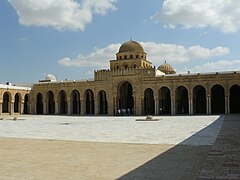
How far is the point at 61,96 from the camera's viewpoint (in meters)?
41.5

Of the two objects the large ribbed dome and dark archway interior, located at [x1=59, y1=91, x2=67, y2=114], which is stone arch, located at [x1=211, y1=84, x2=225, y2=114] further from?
dark archway interior, located at [x1=59, y1=91, x2=67, y2=114]

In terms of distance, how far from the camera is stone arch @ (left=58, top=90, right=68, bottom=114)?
133ft

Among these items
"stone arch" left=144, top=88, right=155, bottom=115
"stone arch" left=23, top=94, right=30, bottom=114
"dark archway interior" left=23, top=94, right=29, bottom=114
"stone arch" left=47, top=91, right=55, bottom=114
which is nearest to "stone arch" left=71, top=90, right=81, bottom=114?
"stone arch" left=47, top=91, right=55, bottom=114

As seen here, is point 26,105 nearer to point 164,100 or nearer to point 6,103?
point 6,103

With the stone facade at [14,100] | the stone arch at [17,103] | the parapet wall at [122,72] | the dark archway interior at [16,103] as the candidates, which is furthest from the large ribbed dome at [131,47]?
the dark archway interior at [16,103]

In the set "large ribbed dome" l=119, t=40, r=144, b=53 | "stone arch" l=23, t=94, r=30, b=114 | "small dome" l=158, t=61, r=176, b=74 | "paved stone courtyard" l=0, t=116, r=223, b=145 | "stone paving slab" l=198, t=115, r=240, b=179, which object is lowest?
"paved stone courtyard" l=0, t=116, r=223, b=145

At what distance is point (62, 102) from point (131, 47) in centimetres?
1293

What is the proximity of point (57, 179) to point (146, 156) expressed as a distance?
275 cm

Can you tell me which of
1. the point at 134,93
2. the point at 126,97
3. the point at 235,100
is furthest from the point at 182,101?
the point at 126,97

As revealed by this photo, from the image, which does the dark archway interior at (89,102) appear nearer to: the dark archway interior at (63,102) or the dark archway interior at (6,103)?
the dark archway interior at (63,102)

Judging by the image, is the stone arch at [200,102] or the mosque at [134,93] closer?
the mosque at [134,93]

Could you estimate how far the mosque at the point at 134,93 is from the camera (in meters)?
31.4

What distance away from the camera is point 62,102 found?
140 ft

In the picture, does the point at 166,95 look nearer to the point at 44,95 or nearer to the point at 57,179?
the point at 44,95
